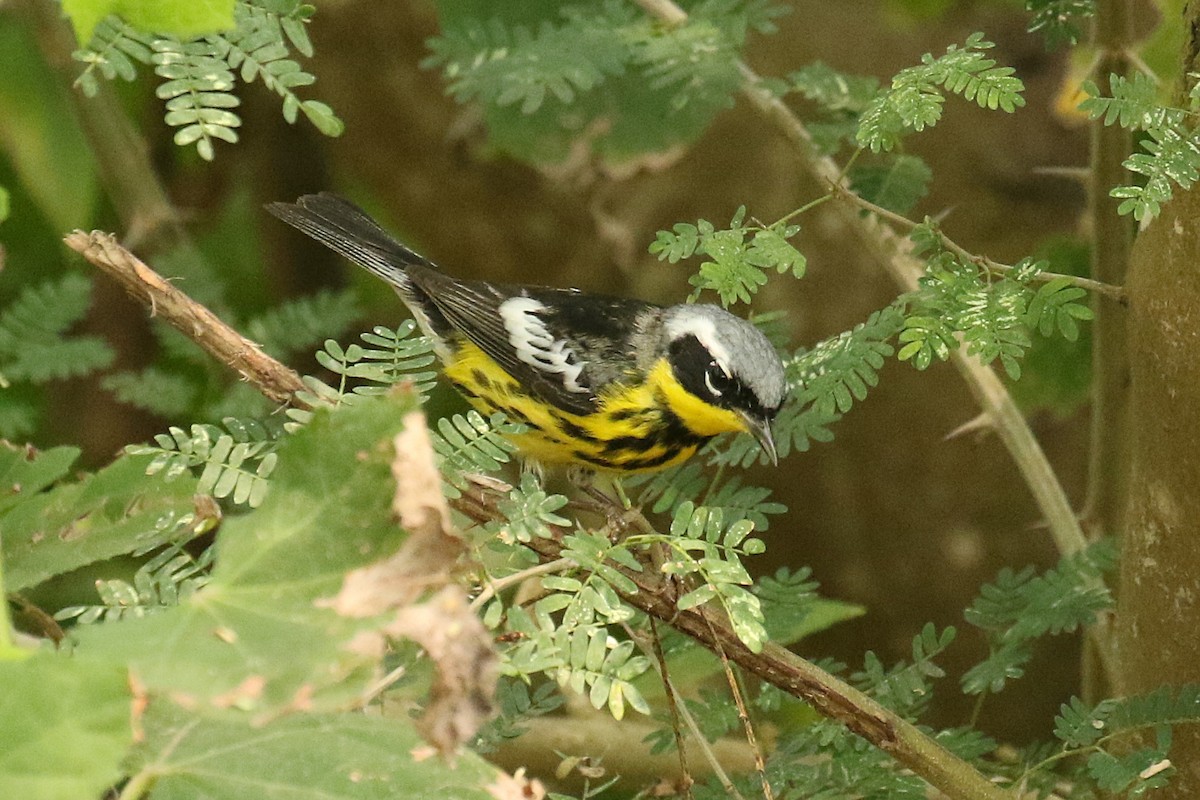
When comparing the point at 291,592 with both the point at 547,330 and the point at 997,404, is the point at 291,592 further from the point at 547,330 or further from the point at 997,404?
the point at 547,330

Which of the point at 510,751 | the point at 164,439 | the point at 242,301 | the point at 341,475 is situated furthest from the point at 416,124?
the point at 341,475

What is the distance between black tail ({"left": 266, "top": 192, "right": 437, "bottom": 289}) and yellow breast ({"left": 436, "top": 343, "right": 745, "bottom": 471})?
545mm

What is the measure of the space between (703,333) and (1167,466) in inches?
49.2

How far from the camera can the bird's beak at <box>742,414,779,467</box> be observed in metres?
2.53

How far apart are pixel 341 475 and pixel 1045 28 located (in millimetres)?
1703

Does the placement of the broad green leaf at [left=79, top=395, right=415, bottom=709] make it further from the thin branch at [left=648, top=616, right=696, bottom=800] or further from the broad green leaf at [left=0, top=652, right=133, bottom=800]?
the thin branch at [left=648, top=616, right=696, bottom=800]

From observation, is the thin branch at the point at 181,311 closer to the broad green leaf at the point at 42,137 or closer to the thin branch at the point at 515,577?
the thin branch at the point at 515,577

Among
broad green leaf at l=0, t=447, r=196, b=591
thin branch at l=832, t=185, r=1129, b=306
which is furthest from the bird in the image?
broad green leaf at l=0, t=447, r=196, b=591

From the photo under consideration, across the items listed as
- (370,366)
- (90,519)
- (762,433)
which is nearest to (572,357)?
(762,433)

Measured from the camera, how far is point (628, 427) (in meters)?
3.23

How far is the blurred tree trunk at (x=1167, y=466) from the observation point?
1.94m

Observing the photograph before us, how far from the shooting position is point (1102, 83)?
2488 mm

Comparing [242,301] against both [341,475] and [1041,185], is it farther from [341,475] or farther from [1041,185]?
[341,475]

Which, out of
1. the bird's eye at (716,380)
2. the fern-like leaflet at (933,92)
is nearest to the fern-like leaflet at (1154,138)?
the fern-like leaflet at (933,92)
